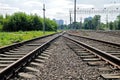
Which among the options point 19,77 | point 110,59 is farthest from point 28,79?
point 110,59

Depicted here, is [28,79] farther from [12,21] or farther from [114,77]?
[12,21]

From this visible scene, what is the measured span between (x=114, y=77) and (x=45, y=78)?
5.40ft

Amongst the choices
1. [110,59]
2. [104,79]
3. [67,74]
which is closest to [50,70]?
[67,74]

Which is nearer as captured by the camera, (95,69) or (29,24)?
(95,69)

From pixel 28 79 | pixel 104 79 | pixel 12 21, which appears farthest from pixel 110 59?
pixel 12 21

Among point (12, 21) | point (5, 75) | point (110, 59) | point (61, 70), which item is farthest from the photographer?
point (12, 21)

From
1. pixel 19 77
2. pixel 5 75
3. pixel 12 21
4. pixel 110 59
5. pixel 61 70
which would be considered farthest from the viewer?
pixel 12 21

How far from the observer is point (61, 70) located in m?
7.62

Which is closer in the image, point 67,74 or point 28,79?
point 28,79

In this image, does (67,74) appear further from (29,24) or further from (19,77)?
(29,24)

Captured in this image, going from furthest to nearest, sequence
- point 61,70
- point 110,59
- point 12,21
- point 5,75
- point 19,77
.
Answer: point 12,21, point 110,59, point 61,70, point 19,77, point 5,75

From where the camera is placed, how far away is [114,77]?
254 inches

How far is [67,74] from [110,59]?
2.61m

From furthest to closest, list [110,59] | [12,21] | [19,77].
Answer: [12,21] → [110,59] → [19,77]
